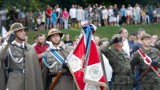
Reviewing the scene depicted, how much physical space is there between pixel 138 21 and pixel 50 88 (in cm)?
2793

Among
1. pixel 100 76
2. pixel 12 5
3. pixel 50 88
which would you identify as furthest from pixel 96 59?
pixel 12 5

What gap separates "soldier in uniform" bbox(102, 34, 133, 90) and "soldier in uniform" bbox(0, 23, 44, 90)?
5.35ft

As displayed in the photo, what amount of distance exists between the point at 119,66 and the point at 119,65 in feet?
0.08

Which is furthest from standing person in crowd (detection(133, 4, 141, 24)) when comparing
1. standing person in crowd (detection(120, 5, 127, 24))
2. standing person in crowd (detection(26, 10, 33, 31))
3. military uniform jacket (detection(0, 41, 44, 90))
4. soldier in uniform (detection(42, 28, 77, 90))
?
military uniform jacket (detection(0, 41, 44, 90))

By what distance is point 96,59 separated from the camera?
11844 mm

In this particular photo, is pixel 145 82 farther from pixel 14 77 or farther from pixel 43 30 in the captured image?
pixel 43 30

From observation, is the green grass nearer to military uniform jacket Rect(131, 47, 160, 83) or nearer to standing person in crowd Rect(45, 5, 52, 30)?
standing person in crowd Rect(45, 5, 52, 30)

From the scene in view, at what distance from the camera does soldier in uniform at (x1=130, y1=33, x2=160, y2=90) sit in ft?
42.1

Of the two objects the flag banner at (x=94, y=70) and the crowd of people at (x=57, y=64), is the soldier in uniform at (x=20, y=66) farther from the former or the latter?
the flag banner at (x=94, y=70)

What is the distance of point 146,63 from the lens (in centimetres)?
1282

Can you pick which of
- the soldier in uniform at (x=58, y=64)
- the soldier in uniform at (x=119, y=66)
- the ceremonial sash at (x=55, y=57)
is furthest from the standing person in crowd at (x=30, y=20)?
the ceremonial sash at (x=55, y=57)

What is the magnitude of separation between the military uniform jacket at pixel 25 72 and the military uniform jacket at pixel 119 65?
1.63 metres

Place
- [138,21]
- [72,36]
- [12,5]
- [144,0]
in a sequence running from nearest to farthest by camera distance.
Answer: [72,36]
[12,5]
[138,21]
[144,0]

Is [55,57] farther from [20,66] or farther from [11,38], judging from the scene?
[11,38]
